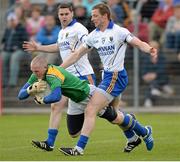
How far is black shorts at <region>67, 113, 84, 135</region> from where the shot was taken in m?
12.3

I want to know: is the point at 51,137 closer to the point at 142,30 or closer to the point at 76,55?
the point at 76,55

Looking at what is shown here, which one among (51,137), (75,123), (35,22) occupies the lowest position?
(51,137)

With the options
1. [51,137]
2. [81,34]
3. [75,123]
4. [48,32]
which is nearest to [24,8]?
[48,32]

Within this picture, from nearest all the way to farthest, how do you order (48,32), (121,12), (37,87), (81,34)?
(37,87) < (81,34) < (48,32) < (121,12)

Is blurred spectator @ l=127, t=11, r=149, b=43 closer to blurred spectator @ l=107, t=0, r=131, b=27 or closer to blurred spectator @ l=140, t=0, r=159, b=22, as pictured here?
blurred spectator @ l=107, t=0, r=131, b=27

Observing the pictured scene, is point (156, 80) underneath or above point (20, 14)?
underneath

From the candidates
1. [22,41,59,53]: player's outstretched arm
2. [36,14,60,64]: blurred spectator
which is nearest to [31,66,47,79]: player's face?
[22,41,59,53]: player's outstretched arm

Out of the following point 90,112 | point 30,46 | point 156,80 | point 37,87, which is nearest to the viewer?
point 37,87

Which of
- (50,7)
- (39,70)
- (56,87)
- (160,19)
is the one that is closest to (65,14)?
(39,70)

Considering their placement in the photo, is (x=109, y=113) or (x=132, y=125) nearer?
(x=109, y=113)

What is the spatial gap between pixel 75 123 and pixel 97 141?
1.70m

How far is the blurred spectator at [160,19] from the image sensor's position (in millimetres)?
21438

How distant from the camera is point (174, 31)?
21.2 meters

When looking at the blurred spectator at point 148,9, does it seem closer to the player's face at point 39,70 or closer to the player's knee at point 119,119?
the player's knee at point 119,119
